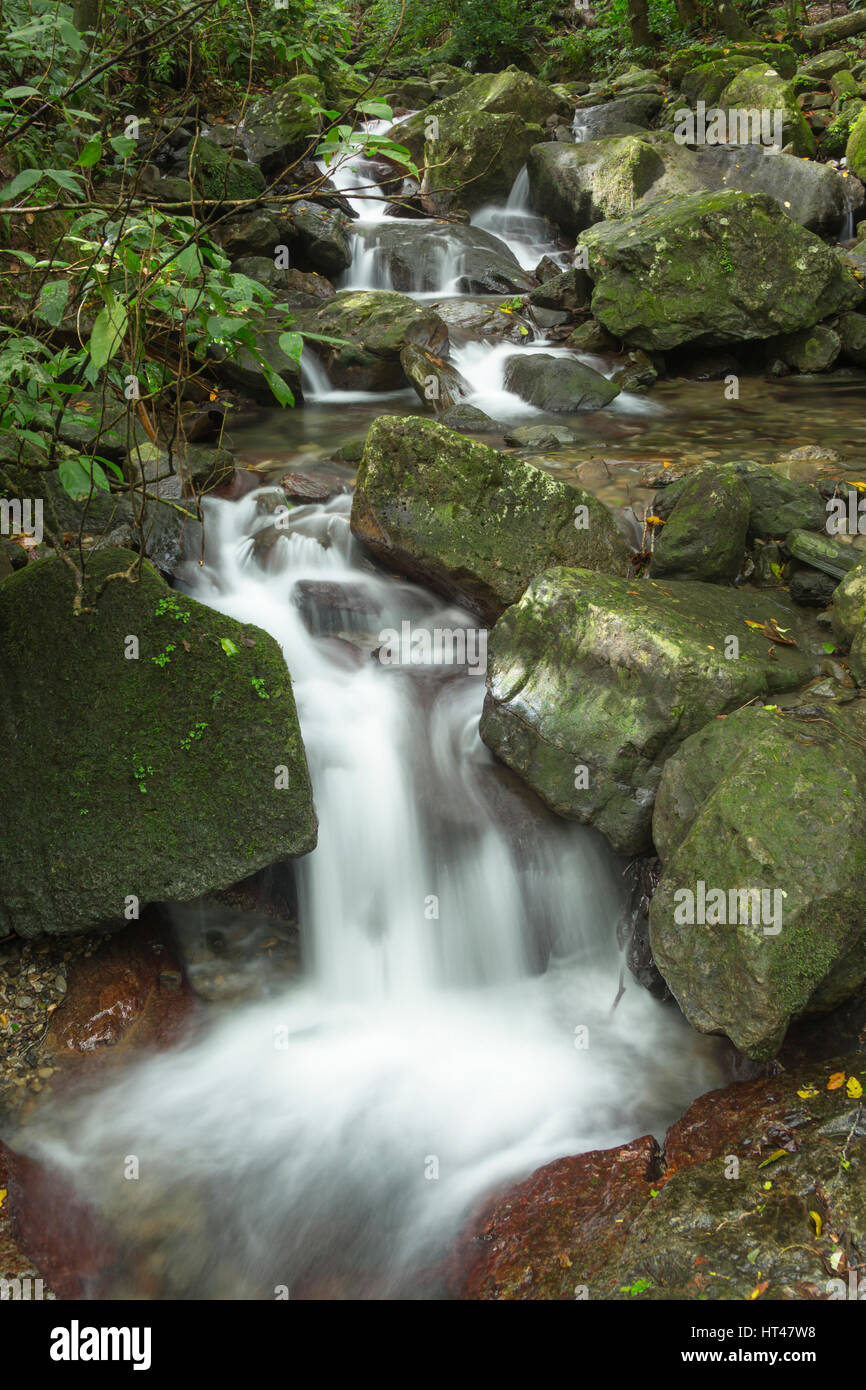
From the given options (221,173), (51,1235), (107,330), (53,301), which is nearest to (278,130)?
(221,173)

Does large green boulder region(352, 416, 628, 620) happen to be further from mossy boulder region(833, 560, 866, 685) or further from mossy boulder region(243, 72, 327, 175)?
mossy boulder region(243, 72, 327, 175)

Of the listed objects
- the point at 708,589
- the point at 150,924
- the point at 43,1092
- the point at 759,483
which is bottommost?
the point at 43,1092

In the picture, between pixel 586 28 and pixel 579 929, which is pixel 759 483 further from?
pixel 586 28

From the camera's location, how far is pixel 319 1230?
3.57 m

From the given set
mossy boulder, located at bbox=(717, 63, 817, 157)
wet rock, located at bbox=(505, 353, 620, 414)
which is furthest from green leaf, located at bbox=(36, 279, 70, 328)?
mossy boulder, located at bbox=(717, 63, 817, 157)

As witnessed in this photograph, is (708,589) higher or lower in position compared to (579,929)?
higher

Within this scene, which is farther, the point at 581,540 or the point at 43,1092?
the point at 581,540

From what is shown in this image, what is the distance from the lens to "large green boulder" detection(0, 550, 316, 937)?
4020 mm

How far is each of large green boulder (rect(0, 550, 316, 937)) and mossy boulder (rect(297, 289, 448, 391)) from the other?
5.57 meters

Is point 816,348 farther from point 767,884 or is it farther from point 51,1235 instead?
point 51,1235
